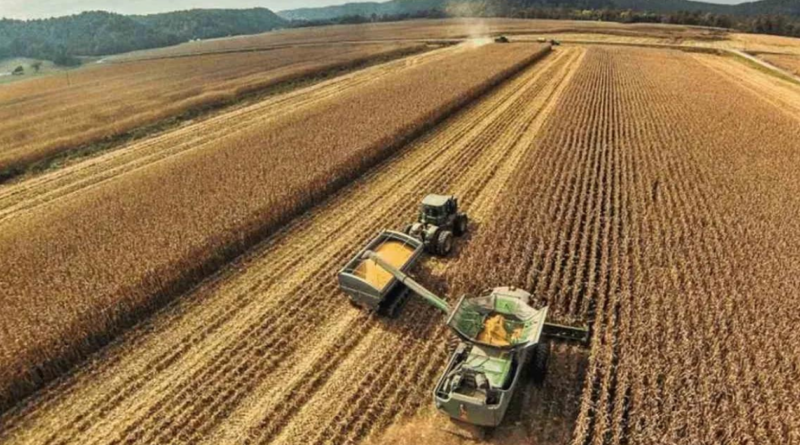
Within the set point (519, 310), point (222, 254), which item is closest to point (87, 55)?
point (222, 254)

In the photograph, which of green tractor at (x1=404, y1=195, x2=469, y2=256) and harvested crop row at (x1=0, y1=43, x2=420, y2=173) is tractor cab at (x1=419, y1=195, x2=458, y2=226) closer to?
→ green tractor at (x1=404, y1=195, x2=469, y2=256)

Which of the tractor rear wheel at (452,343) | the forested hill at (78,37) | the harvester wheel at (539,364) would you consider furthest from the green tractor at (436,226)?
the forested hill at (78,37)

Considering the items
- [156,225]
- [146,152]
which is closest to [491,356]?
[156,225]

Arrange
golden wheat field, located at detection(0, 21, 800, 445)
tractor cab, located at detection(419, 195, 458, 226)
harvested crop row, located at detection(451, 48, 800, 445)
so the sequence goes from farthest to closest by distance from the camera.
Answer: tractor cab, located at detection(419, 195, 458, 226)
golden wheat field, located at detection(0, 21, 800, 445)
harvested crop row, located at detection(451, 48, 800, 445)

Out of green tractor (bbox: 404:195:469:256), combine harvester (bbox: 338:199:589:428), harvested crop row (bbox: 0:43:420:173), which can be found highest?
harvested crop row (bbox: 0:43:420:173)

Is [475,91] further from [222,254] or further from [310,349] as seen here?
[310,349]

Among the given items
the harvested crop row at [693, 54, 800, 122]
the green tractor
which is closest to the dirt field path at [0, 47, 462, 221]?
the green tractor

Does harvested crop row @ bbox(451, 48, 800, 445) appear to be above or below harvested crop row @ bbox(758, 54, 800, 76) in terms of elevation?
below

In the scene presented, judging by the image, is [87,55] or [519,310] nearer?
[519,310]
